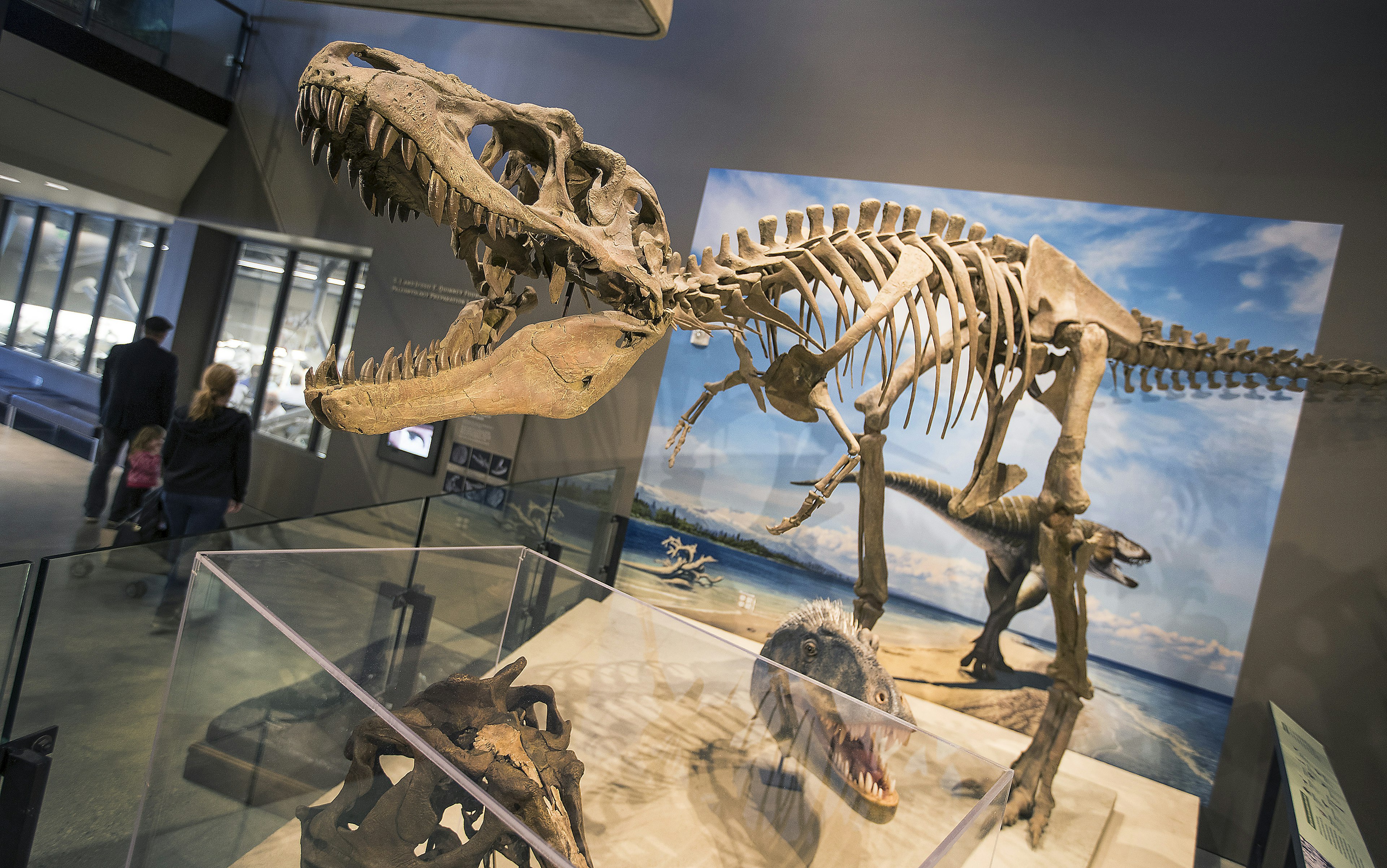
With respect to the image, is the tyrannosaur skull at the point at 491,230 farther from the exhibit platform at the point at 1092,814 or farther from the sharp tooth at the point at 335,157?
the exhibit platform at the point at 1092,814

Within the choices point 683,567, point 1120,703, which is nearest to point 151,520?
point 683,567

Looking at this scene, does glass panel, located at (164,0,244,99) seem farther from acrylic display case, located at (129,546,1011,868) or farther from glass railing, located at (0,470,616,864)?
acrylic display case, located at (129,546,1011,868)

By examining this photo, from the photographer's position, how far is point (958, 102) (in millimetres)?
5496

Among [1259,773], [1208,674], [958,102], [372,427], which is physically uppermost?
[958,102]

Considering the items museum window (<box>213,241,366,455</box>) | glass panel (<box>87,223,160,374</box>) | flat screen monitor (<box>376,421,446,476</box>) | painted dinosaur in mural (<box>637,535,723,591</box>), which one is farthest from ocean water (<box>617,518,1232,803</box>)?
glass panel (<box>87,223,160,374</box>)

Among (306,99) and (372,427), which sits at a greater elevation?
(306,99)

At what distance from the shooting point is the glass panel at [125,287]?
8.41m

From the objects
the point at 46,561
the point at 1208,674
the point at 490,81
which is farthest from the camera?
the point at 490,81

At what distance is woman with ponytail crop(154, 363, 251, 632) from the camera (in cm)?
433

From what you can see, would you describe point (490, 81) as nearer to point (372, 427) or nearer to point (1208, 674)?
point (372, 427)

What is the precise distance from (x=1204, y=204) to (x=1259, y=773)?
3.57 m

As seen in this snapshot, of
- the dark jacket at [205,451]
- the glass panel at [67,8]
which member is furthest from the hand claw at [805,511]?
the glass panel at [67,8]

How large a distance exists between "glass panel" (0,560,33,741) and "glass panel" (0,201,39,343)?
8819 mm

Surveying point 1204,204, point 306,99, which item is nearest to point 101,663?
point 306,99
